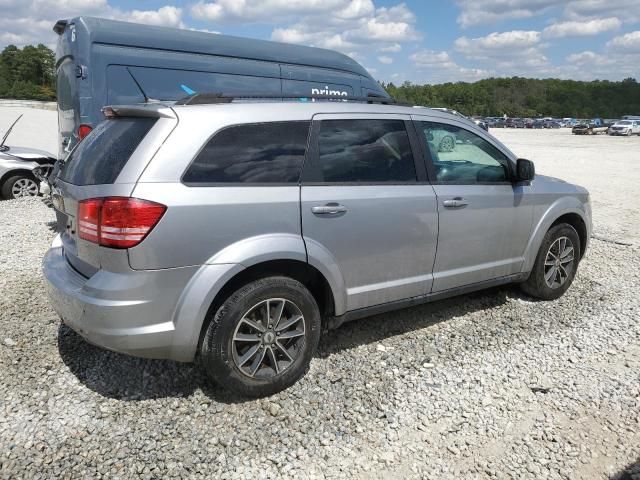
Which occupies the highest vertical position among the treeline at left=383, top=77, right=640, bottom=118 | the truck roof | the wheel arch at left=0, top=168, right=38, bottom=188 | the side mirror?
the treeline at left=383, top=77, right=640, bottom=118

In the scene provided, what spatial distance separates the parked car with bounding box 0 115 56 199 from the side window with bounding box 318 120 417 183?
7621 mm

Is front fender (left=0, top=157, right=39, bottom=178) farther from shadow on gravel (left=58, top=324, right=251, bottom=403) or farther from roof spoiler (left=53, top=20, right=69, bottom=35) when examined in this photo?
shadow on gravel (left=58, top=324, right=251, bottom=403)

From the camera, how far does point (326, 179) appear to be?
3.32 m

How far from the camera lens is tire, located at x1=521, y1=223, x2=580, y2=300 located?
4664 millimetres

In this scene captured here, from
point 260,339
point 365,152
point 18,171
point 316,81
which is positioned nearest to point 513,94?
point 316,81

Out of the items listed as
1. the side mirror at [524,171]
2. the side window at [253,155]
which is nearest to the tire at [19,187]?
the side window at [253,155]

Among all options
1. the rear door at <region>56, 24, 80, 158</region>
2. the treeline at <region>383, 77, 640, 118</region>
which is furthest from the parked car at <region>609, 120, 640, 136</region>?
the treeline at <region>383, 77, 640, 118</region>

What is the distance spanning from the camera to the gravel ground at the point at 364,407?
2682 mm

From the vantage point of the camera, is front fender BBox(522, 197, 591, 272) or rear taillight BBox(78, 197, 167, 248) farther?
front fender BBox(522, 197, 591, 272)

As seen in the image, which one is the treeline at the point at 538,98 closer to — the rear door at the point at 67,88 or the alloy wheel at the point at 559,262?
the rear door at the point at 67,88

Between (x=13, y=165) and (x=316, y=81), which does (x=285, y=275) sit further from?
(x=13, y=165)

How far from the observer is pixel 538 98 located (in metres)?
127

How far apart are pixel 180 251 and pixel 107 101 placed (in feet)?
12.7

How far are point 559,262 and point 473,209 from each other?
4.62 ft
